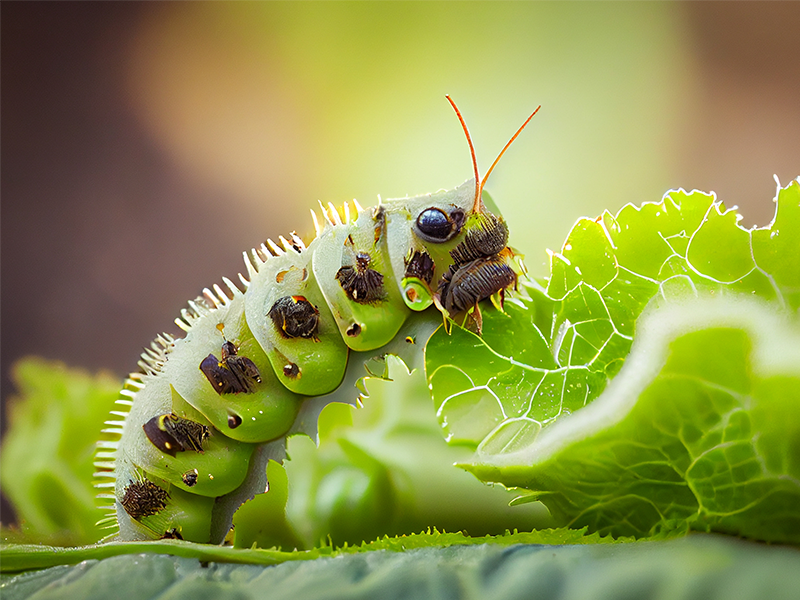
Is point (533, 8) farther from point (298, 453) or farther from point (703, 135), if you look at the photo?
point (298, 453)

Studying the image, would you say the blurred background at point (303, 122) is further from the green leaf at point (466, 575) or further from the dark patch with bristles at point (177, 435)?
the green leaf at point (466, 575)

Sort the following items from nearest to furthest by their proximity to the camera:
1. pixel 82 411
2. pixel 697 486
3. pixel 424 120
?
pixel 697 486
pixel 82 411
pixel 424 120

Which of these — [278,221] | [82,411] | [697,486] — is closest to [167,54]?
[278,221]

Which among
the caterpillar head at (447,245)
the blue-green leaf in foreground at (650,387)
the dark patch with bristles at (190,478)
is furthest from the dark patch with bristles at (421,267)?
the dark patch with bristles at (190,478)

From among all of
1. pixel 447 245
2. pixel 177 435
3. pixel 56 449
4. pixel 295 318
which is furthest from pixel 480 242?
pixel 56 449

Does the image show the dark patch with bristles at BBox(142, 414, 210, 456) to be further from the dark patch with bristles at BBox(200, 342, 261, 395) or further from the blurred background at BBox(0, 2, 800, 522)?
the blurred background at BBox(0, 2, 800, 522)

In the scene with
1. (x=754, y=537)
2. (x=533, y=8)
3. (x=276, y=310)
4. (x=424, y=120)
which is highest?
(x=533, y=8)

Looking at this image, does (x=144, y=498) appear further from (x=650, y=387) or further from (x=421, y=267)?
(x=650, y=387)
